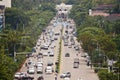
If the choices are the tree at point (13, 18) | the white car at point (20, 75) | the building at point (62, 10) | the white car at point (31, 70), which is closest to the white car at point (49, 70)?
the white car at point (31, 70)

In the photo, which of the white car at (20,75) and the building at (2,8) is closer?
the white car at (20,75)

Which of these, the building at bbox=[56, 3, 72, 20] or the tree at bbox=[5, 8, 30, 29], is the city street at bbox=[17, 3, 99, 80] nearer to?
the tree at bbox=[5, 8, 30, 29]

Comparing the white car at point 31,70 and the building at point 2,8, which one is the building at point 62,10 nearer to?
the building at point 2,8

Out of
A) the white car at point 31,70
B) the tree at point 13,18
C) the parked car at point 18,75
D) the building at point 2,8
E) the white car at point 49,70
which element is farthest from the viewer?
the tree at point 13,18

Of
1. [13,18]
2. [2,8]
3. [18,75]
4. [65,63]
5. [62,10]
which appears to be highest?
[62,10]

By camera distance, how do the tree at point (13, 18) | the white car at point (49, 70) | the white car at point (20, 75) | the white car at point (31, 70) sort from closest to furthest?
1. the white car at point (20, 75)
2. the white car at point (31, 70)
3. the white car at point (49, 70)
4. the tree at point (13, 18)

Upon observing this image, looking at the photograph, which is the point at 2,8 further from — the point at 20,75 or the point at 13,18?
the point at 20,75

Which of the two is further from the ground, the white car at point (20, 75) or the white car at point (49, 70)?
the white car at point (49, 70)

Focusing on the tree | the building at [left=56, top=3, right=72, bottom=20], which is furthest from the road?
the building at [left=56, top=3, right=72, bottom=20]

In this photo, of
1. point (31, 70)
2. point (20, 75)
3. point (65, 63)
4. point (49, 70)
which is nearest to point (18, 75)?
point (20, 75)

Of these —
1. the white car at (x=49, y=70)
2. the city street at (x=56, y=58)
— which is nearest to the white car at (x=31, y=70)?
the city street at (x=56, y=58)

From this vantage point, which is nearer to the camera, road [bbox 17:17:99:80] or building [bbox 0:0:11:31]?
road [bbox 17:17:99:80]

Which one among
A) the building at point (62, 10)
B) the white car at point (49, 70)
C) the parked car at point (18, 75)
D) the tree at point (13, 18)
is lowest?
the parked car at point (18, 75)
